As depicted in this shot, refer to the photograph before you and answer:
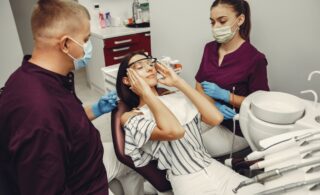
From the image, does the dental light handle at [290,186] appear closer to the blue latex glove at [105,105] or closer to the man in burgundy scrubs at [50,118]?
→ the man in burgundy scrubs at [50,118]

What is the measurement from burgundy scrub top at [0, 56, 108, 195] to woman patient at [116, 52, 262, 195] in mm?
340

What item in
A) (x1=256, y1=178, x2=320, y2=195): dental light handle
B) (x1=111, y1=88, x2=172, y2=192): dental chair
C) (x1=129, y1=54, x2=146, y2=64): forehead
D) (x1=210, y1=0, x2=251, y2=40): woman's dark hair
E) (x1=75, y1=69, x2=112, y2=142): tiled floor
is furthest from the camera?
(x1=75, y1=69, x2=112, y2=142): tiled floor

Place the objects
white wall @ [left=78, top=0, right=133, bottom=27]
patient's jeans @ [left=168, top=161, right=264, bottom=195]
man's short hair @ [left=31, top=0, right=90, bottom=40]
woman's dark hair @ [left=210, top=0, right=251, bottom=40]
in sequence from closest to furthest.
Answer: man's short hair @ [left=31, top=0, right=90, bottom=40]
patient's jeans @ [left=168, top=161, right=264, bottom=195]
woman's dark hair @ [left=210, top=0, right=251, bottom=40]
white wall @ [left=78, top=0, right=133, bottom=27]

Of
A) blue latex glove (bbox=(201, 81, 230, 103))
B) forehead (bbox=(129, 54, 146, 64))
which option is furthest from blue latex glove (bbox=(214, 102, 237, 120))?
forehead (bbox=(129, 54, 146, 64))

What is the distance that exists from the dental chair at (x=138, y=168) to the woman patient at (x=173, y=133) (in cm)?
4

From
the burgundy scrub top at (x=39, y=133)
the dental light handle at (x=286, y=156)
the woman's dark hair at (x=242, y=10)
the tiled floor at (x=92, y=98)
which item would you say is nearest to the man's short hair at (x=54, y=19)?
the burgundy scrub top at (x=39, y=133)

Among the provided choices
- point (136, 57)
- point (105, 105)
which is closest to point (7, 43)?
point (105, 105)

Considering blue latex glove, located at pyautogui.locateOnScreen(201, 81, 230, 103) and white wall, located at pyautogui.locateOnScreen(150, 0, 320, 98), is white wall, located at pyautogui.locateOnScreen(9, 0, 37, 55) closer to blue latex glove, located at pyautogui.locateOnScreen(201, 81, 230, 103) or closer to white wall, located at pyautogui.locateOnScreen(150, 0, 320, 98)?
white wall, located at pyautogui.locateOnScreen(150, 0, 320, 98)

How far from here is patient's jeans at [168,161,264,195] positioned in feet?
4.01

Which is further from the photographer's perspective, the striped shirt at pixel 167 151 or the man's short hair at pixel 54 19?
the striped shirt at pixel 167 151

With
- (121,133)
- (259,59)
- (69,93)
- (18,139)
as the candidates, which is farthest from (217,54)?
(18,139)

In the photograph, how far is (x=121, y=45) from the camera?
10.1ft

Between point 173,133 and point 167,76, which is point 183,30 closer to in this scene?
point 167,76

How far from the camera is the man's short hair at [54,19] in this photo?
929 millimetres
